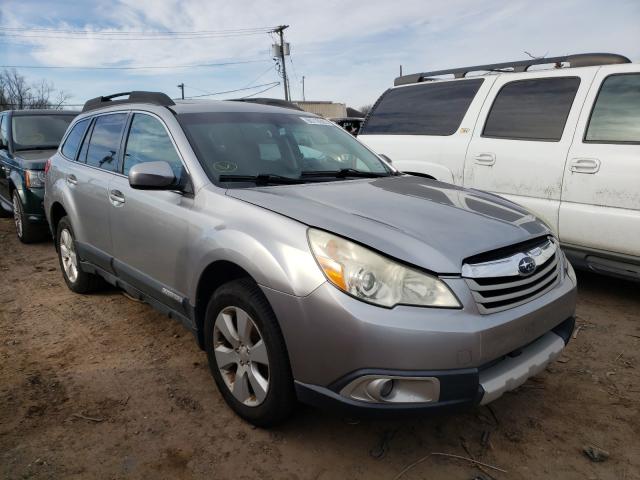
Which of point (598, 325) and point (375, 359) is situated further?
point (598, 325)

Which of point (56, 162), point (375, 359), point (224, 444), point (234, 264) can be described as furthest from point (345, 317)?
point (56, 162)

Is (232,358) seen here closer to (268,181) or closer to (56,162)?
(268,181)

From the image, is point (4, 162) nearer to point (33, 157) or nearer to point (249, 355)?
point (33, 157)

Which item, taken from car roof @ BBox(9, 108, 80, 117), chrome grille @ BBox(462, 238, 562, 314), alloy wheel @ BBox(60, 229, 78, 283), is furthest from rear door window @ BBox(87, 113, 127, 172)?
car roof @ BBox(9, 108, 80, 117)

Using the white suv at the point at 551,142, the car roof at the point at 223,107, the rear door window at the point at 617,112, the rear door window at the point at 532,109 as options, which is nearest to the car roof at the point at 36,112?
the car roof at the point at 223,107

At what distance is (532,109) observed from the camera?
15.3 ft

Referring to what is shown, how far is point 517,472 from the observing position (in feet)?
7.36

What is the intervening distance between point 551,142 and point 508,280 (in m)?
2.68

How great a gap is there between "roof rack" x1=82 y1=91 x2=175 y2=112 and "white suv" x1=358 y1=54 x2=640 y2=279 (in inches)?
112

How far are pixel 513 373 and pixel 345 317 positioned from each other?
0.81 metres

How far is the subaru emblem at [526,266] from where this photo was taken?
2.29m

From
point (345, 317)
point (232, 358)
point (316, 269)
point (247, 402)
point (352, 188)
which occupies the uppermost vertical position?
point (352, 188)

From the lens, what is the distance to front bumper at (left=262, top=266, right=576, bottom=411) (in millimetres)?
1974

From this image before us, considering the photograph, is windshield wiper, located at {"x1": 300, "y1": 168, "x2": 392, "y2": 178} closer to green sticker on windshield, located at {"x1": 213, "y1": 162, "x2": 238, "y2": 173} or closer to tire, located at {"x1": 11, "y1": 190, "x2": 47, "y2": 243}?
green sticker on windshield, located at {"x1": 213, "y1": 162, "x2": 238, "y2": 173}
